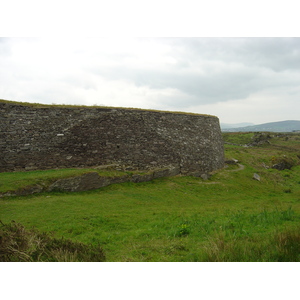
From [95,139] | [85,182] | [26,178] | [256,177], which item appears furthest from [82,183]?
[256,177]

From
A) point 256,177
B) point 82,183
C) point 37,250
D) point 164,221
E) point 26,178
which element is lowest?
point 256,177

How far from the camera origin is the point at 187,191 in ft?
50.0

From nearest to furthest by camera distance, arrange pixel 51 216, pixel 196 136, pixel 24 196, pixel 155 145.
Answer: pixel 51 216
pixel 24 196
pixel 155 145
pixel 196 136

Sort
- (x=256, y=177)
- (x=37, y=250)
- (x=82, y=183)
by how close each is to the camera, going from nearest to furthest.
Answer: (x=37, y=250) < (x=82, y=183) < (x=256, y=177)

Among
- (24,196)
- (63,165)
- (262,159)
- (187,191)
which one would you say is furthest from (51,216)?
(262,159)

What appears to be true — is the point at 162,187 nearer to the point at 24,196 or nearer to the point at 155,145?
the point at 155,145

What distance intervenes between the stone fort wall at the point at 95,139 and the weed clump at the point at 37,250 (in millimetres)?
10896

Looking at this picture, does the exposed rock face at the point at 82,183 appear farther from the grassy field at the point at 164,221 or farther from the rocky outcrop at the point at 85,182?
the grassy field at the point at 164,221

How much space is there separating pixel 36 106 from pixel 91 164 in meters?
5.54

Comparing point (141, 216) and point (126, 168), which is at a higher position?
point (126, 168)

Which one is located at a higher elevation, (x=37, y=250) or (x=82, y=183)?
(x=37, y=250)

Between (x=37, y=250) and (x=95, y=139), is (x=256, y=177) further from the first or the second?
(x=37, y=250)

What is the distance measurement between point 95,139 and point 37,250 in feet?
39.8

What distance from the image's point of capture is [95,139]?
16.1 m
